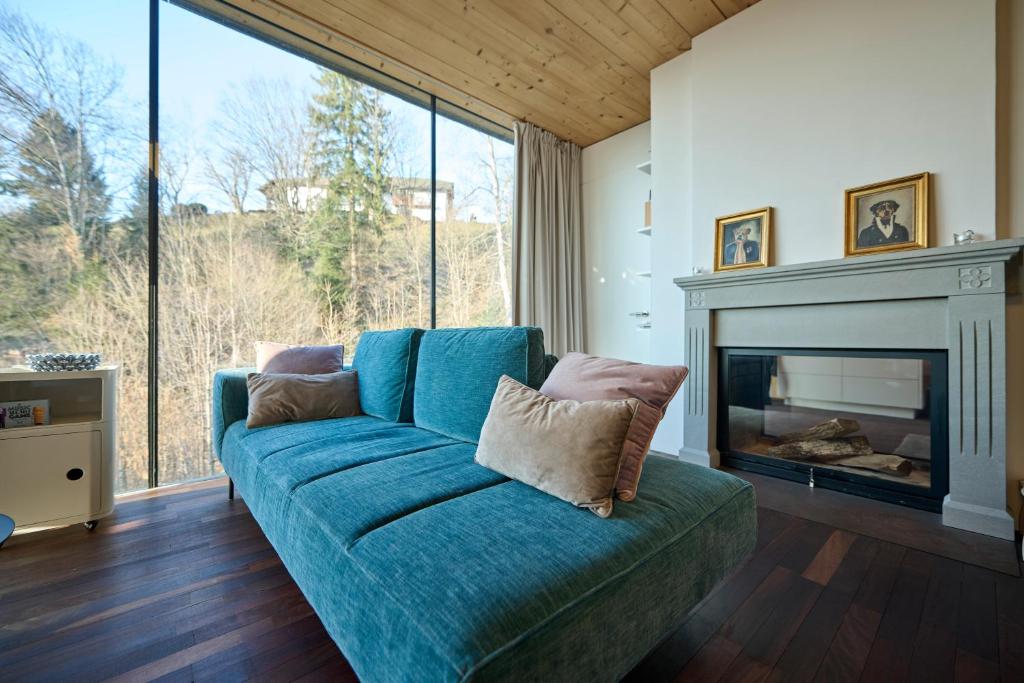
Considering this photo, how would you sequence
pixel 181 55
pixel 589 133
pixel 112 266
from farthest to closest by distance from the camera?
pixel 589 133, pixel 181 55, pixel 112 266

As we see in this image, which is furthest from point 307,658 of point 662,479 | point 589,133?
point 589,133

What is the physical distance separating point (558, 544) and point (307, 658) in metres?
0.81

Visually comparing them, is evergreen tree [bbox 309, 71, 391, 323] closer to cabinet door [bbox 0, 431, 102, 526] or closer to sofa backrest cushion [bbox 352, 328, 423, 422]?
sofa backrest cushion [bbox 352, 328, 423, 422]

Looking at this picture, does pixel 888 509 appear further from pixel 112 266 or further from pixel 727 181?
pixel 112 266

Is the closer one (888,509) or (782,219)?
(888,509)

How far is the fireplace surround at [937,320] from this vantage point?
1713 mm

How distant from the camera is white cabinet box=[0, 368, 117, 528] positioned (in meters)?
1.74

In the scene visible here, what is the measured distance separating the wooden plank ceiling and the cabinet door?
2470mm

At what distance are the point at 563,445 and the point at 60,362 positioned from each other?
2.26 meters

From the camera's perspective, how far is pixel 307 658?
1.11 m

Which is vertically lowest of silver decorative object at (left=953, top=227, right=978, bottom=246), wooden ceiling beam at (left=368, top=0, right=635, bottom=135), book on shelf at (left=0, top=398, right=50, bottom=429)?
book on shelf at (left=0, top=398, right=50, bottom=429)

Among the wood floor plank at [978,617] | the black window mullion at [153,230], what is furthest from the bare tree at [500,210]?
the wood floor plank at [978,617]

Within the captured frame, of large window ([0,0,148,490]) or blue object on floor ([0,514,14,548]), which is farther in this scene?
large window ([0,0,148,490])

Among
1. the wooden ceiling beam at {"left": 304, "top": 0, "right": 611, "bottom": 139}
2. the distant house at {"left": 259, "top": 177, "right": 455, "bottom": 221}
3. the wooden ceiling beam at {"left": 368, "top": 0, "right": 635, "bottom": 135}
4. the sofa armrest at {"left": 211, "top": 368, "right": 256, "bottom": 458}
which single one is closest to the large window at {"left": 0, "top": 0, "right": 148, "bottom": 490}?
the sofa armrest at {"left": 211, "top": 368, "right": 256, "bottom": 458}
